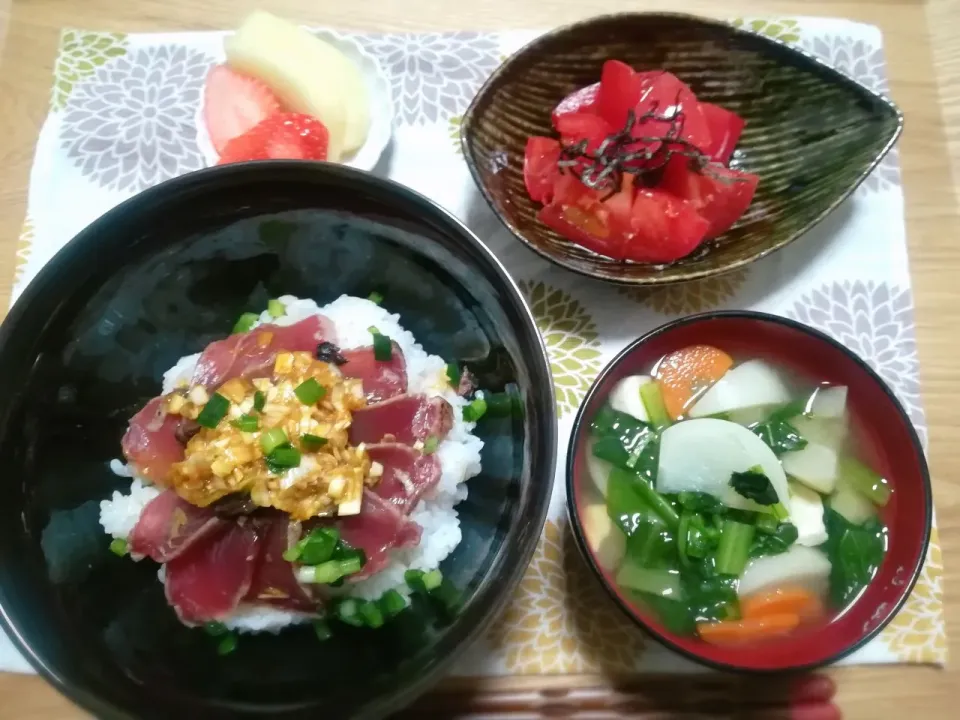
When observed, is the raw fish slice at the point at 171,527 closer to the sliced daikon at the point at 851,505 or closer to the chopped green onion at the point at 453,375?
the chopped green onion at the point at 453,375

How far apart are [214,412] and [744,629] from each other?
3.82 feet

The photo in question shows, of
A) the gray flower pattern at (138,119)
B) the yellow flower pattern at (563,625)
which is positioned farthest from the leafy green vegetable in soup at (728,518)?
the gray flower pattern at (138,119)

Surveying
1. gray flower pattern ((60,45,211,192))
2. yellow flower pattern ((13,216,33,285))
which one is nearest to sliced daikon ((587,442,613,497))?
gray flower pattern ((60,45,211,192))

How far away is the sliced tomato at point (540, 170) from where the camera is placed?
187cm

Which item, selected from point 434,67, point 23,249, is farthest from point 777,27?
point 23,249

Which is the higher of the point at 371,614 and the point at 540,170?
the point at 540,170

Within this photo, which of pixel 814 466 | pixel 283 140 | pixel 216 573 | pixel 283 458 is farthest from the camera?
pixel 283 140

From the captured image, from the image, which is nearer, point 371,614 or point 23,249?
point 371,614

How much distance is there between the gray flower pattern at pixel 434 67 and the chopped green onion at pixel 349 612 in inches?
50.2

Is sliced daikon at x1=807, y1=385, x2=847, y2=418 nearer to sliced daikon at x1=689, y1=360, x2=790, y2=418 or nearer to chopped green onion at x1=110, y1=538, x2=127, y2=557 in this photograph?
sliced daikon at x1=689, y1=360, x2=790, y2=418

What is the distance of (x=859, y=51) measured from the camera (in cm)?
210

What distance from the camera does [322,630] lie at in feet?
4.85

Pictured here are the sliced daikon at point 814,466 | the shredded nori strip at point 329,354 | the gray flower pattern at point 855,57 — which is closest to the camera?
the shredded nori strip at point 329,354

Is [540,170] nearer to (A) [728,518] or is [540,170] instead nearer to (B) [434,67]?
(B) [434,67]
